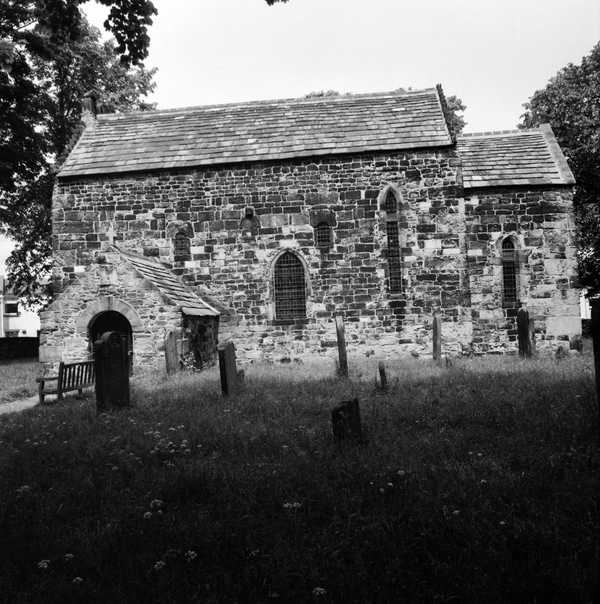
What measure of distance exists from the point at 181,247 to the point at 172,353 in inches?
200

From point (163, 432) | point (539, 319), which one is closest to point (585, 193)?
point (539, 319)

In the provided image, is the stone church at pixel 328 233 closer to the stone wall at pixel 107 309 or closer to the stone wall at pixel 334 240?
the stone wall at pixel 334 240

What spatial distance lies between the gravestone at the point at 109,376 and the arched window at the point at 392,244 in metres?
9.56

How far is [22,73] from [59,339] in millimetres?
9228

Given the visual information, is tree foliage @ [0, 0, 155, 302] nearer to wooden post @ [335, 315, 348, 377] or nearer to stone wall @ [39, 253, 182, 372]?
stone wall @ [39, 253, 182, 372]

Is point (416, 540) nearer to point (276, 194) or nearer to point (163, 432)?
point (163, 432)

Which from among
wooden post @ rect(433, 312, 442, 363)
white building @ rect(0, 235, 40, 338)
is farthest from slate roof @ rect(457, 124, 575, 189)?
white building @ rect(0, 235, 40, 338)

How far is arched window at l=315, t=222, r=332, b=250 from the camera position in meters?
18.0

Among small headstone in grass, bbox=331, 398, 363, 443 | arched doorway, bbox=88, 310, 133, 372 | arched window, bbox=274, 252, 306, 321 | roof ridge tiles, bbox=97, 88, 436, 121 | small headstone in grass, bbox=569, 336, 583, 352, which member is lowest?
small headstone in grass, bbox=331, 398, 363, 443

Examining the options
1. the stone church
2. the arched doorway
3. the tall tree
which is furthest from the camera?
the tall tree

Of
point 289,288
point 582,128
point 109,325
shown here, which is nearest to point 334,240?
point 289,288

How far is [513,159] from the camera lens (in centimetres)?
2058

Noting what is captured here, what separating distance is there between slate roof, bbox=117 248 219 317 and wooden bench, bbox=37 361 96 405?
10.6 ft

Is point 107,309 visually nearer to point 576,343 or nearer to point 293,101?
point 293,101
